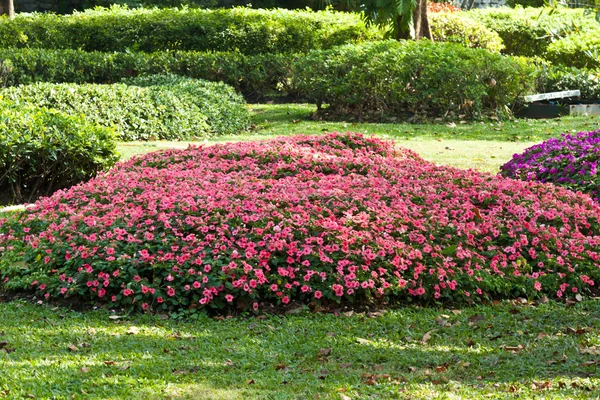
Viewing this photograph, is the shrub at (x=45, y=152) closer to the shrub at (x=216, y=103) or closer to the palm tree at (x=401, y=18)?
the shrub at (x=216, y=103)

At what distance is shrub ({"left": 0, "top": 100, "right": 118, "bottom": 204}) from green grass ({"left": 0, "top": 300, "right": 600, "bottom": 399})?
123 inches

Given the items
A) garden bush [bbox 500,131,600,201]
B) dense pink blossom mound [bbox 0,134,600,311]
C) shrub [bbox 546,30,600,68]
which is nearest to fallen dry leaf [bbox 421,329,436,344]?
dense pink blossom mound [bbox 0,134,600,311]

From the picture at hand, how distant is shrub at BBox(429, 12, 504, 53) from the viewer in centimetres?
2153

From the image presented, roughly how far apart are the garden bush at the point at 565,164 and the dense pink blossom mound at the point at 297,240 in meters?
0.75

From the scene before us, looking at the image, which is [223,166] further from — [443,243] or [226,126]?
[226,126]

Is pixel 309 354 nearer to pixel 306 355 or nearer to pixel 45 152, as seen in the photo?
pixel 306 355

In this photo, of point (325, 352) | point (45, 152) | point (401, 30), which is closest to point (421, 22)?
point (401, 30)

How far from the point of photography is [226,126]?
13.7 m

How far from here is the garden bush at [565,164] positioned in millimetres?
7997

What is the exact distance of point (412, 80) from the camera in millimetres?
14273

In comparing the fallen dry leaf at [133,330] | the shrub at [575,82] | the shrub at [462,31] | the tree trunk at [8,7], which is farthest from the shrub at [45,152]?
the shrub at [462,31]

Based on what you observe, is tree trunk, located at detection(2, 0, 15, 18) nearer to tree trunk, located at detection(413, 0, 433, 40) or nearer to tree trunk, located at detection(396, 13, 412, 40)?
tree trunk, located at detection(396, 13, 412, 40)

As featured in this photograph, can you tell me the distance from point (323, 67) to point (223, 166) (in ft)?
25.0

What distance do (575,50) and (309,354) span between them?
17.4 meters
